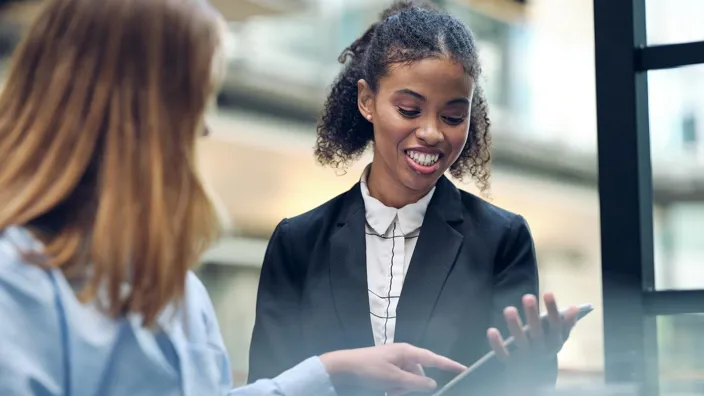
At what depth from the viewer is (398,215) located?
0.96 meters

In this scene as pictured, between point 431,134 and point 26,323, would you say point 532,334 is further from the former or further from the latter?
point 26,323

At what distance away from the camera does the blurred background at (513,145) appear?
1004 mm

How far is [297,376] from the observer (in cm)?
69

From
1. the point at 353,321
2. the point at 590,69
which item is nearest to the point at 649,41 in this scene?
the point at 590,69

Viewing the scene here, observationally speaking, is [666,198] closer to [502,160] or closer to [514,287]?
[514,287]

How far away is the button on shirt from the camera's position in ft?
3.08

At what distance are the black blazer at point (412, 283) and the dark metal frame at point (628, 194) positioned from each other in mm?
106

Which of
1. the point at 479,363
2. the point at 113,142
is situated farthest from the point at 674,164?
the point at 113,142

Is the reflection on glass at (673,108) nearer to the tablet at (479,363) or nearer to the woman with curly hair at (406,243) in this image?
the woman with curly hair at (406,243)

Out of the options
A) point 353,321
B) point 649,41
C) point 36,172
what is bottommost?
point 353,321

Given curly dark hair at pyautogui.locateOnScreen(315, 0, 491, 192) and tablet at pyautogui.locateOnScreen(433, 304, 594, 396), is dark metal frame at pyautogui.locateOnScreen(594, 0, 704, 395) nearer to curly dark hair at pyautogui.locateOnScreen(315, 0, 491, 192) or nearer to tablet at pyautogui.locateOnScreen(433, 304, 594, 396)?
curly dark hair at pyautogui.locateOnScreen(315, 0, 491, 192)

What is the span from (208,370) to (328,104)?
19.7 inches

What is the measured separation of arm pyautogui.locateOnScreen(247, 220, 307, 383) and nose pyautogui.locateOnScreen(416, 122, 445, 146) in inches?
7.4

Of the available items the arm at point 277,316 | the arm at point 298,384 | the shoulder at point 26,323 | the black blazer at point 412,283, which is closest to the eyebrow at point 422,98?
the black blazer at point 412,283
